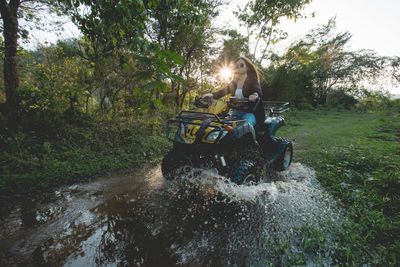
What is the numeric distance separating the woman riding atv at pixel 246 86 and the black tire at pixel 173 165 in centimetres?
114

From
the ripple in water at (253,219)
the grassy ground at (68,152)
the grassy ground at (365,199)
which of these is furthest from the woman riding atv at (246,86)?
the grassy ground at (68,152)

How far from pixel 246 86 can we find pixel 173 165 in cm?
180

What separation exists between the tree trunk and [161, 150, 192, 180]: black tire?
11.5 feet

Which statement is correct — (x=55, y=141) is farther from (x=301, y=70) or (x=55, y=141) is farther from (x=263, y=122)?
(x=301, y=70)

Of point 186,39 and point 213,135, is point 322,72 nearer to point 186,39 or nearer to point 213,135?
point 186,39

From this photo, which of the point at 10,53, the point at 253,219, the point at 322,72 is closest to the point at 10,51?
the point at 10,53

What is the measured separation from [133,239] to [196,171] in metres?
1.25

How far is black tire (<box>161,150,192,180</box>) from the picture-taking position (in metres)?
2.68

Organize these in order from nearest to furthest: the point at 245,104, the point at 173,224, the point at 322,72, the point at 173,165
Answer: the point at 173,224
the point at 173,165
the point at 245,104
the point at 322,72

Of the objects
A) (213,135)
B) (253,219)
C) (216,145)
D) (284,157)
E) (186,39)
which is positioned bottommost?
(253,219)

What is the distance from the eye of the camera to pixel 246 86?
3145 mm

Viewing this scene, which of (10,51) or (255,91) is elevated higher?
(10,51)

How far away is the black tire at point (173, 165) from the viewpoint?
8.80 ft

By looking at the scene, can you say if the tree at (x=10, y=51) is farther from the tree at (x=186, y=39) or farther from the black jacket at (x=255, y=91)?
the black jacket at (x=255, y=91)
